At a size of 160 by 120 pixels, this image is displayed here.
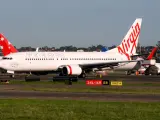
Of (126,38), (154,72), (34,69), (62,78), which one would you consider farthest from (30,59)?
(154,72)

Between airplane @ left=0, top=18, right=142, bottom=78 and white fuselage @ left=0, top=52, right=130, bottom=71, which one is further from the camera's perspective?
airplane @ left=0, top=18, right=142, bottom=78

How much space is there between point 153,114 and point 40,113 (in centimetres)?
587

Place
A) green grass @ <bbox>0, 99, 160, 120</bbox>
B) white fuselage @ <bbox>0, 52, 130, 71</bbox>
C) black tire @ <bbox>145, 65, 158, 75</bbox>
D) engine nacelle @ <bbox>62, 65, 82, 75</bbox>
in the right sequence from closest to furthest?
green grass @ <bbox>0, 99, 160, 120</bbox>
white fuselage @ <bbox>0, 52, 130, 71</bbox>
engine nacelle @ <bbox>62, 65, 82, 75</bbox>
black tire @ <bbox>145, 65, 158, 75</bbox>

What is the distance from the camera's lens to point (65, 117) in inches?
867

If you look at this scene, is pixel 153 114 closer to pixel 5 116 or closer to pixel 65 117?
pixel 65 117

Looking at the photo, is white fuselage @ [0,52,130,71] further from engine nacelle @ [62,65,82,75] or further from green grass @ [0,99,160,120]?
green grass @ [0,99,160,120]

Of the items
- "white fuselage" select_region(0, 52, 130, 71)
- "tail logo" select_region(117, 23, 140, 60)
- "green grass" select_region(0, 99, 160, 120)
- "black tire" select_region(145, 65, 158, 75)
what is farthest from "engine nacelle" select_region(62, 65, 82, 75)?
"green grass" select_region(0, 99, 160, 120)

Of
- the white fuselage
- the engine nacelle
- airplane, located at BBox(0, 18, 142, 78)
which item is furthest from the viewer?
the engine nacelle

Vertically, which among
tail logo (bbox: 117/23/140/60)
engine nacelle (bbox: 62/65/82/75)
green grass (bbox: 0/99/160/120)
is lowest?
green grass (bbox: 0/99/160/120)

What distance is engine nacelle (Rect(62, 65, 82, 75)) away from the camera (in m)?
73.3

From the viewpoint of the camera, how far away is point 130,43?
8588cm

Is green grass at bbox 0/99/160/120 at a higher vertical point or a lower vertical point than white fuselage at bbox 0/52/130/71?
lower

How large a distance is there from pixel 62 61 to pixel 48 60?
2.71m

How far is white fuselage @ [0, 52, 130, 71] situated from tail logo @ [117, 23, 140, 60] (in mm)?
2821
